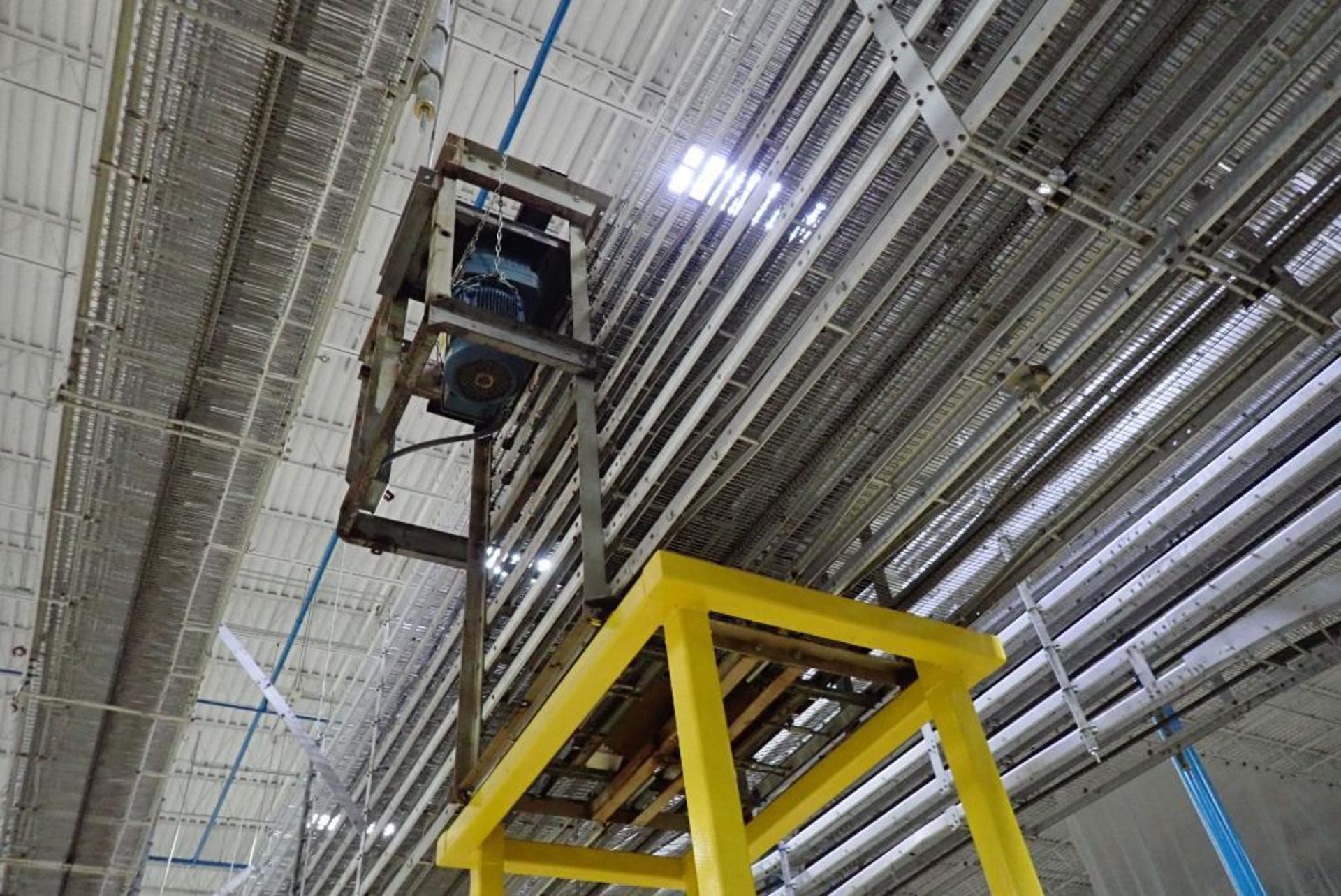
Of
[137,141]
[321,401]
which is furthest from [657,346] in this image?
[321,401]

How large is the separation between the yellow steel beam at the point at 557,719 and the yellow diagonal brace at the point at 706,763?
0.34ft

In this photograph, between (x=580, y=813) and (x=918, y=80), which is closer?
(x=918, y=80)

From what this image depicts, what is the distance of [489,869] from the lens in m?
5.36

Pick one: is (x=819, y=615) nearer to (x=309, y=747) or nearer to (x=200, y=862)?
(x=309, y=747)

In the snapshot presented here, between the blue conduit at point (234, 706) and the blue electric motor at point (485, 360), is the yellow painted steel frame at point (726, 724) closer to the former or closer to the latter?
the blue electric motor at point (485, 360)

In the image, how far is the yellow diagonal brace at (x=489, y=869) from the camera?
5.32 m

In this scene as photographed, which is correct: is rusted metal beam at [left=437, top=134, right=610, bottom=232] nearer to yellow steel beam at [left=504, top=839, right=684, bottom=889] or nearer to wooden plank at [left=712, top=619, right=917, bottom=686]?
wooden plank at [left=712, top=619, right=917, bottom=686]

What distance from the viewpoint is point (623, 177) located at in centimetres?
625

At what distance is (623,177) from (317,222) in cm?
200

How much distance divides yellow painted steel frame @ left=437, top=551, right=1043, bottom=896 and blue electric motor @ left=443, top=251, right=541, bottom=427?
2044mm

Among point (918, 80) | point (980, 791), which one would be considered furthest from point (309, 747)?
point (918, 80)

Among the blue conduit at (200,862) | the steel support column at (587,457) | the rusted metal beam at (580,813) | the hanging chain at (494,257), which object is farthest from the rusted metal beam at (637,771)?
the blue conduit at (200,862)

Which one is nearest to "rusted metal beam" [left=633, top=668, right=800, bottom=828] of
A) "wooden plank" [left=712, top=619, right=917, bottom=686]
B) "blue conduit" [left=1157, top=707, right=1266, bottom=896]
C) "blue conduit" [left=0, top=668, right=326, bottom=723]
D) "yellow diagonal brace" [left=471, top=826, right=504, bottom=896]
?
"wooden plank" [left=712, top=619, right=917, bottom=686]

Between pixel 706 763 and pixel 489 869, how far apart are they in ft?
8.06
